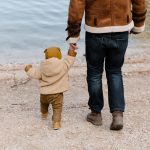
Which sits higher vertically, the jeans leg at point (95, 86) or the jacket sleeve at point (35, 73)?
the jacket sleeve at point (35, 73)

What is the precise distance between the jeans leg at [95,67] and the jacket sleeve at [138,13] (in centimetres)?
46

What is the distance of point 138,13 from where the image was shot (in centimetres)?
532

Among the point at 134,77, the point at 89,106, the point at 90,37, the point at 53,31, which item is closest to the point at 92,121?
the point at 89,106

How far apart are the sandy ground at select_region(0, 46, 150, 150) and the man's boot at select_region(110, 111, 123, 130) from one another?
0.18ft

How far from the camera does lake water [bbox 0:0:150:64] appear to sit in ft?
29.6

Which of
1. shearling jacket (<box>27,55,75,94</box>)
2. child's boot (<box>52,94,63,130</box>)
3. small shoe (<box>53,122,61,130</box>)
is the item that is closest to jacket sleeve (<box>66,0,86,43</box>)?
shearling jacket (<box>27,55,75,94</box>)

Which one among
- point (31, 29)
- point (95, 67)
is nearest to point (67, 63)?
point (95, 67)

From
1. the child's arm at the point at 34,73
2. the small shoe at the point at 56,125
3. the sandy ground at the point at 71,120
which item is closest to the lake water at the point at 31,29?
the sandy ground at the point at 71,120

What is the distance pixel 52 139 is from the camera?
5262mm

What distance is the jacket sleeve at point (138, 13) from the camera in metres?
5.24

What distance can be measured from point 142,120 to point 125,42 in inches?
38.7

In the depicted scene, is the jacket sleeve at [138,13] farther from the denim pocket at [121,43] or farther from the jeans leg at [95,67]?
the jeans leg at [95,67]

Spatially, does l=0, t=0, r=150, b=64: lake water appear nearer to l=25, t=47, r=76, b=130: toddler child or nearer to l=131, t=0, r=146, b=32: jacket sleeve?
l=25, t=47, r=76, b=130: toddler child

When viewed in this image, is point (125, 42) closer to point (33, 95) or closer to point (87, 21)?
point (87, 21)
